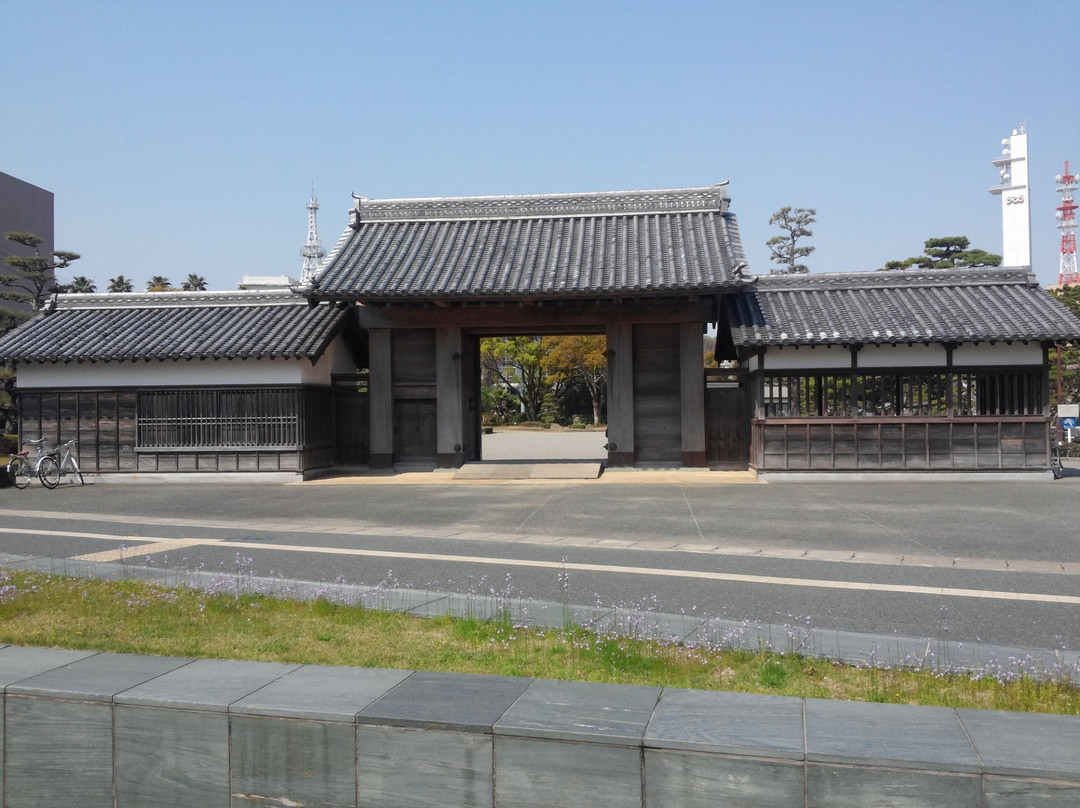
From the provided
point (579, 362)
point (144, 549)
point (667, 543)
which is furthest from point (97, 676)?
point (579, 362)

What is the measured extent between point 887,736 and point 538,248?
17.1 m

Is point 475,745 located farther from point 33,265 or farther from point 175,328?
point 33,265

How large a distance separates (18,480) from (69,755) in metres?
16.5

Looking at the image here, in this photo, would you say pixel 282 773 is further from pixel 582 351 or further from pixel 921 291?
pixel 582 351

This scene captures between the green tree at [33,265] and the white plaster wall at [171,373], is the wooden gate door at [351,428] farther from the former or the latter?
the green tree at [33,265]

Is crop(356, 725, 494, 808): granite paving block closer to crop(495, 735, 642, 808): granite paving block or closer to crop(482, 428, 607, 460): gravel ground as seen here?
crop(495, 735, 642, 808): granite paving block

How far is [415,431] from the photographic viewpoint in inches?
790

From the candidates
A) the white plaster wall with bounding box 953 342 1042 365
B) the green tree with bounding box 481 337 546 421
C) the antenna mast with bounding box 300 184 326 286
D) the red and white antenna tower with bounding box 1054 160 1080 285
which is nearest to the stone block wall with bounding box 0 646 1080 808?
the white plaster wall with bounding box 953 342 1042 365

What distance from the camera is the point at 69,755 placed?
4.44 metres

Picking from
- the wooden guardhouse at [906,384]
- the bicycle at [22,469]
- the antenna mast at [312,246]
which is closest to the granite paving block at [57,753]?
the wooden guardhouse at [906,384]

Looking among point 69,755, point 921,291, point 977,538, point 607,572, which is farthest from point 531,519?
point 921,291

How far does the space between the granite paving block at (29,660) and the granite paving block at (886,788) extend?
4.08 meters

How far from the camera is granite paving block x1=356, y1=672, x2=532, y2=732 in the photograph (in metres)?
3.94

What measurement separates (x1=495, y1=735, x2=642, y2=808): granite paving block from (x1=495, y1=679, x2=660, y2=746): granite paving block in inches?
1.6
